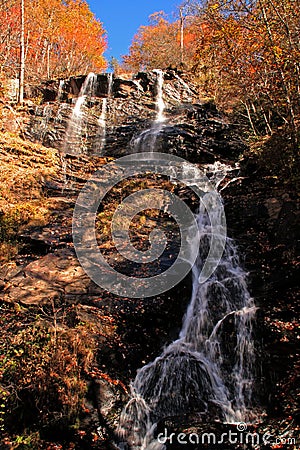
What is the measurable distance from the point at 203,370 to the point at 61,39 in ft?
92.6

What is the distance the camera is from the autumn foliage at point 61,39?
22.4 meters

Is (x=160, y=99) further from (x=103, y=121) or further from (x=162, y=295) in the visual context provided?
(x=162, y=295)

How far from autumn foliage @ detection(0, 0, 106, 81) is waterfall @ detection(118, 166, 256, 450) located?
18527 mm

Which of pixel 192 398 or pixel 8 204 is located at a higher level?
pixel 8 204

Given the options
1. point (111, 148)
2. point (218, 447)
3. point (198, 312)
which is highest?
point (111, 148)

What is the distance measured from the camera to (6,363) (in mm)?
5152

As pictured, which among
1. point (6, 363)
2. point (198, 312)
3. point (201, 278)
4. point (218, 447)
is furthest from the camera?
point (201, 278)

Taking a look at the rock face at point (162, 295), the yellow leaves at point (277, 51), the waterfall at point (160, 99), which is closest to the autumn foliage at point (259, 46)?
the yellow leaves at point (277, 51)

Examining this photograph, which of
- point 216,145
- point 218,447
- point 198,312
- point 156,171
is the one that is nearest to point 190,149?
point 216,145

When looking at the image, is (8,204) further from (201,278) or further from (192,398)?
(192,398)

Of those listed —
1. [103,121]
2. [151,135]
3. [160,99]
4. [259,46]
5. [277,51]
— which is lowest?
[151,135]

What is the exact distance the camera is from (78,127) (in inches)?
598

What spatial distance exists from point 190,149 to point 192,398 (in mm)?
9712

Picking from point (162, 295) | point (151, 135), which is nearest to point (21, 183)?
point (151, 135)
